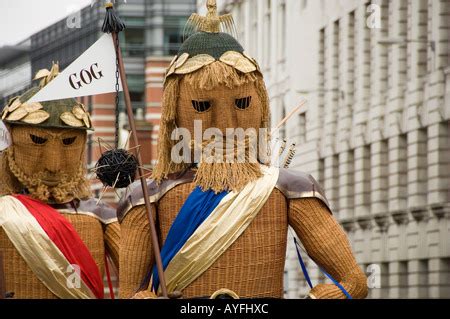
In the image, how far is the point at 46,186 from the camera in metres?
15.9

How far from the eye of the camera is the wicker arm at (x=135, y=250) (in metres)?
13.0

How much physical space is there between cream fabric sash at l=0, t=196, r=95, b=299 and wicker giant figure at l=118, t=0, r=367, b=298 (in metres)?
2.49

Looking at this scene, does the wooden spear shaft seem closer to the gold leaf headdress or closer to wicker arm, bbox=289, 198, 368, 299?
the gold leaf headdress

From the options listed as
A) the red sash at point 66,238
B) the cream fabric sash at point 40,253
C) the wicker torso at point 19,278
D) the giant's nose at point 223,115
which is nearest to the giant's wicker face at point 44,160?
the red sash at point 66,238

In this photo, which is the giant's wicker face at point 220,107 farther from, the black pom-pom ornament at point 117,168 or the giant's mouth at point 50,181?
the giant's mouth at point 50,181

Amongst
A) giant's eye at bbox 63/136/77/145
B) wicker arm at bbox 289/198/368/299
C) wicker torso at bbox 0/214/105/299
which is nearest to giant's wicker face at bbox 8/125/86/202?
giant's eye at bbox 63/136/77/145

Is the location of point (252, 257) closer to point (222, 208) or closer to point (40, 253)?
point (222, 208)

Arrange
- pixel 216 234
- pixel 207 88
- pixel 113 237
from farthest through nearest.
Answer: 1. pixel 113 237
2. pixel 207 88
3. pixel 216 234

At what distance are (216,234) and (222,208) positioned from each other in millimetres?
168

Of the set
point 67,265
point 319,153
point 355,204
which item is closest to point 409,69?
point 355,204

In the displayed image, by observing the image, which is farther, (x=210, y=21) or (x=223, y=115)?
(x=210, y=21)

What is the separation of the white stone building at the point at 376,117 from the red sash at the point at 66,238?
20.5 metres

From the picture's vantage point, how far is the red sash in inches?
613

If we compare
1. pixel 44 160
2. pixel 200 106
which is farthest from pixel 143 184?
pixel 44 160
